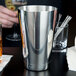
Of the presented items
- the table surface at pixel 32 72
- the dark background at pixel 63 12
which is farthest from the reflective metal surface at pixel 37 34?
the dark background at pixel 63 12

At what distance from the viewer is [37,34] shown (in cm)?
55

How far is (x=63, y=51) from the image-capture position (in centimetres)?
70

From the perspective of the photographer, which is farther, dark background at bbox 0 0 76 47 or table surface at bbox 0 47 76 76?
Result: dark background at bbox 0 0 76 47

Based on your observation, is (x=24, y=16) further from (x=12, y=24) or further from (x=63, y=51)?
(x=12, y=24)

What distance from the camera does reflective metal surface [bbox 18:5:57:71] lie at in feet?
1.77

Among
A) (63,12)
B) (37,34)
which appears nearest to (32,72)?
(37,34)

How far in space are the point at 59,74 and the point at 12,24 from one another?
622 millimetres

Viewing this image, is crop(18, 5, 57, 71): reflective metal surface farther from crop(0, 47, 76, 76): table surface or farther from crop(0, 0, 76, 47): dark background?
crop(0, 0, 76, 47): dark background

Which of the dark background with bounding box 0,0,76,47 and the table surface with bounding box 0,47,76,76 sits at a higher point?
the dark background with bounding box 0,0,76,47

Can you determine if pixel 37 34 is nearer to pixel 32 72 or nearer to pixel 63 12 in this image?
pixel 32 72

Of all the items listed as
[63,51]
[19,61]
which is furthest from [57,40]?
[19,61]

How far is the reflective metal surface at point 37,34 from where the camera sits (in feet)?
1.77

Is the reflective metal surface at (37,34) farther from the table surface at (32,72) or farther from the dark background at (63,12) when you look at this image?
the dark background at (63,12)

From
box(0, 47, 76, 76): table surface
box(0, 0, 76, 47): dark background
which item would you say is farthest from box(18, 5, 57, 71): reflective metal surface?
box(0, 0, 76, 47): dark background
